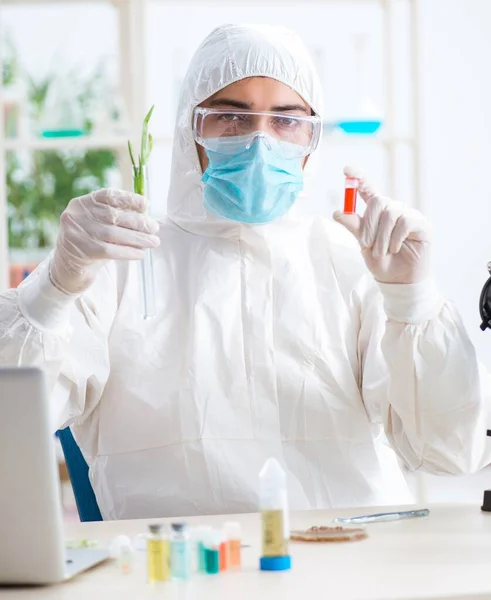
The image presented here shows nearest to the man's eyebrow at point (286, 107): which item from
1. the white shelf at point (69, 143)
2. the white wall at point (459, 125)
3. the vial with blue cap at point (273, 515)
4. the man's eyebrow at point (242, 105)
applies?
the man's eyebrow at point (242, 105)

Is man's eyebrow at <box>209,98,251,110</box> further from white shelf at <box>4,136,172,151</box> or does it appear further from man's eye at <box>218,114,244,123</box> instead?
white shelf at <box>4,136,172,151</box>

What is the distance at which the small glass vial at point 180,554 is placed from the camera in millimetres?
1103

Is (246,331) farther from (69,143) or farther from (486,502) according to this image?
(69,143)

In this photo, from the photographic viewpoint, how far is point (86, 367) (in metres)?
1.79

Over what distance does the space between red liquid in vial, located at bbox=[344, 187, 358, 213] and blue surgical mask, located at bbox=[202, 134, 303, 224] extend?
285 millimetres

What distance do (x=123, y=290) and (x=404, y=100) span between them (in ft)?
Result: 8.93

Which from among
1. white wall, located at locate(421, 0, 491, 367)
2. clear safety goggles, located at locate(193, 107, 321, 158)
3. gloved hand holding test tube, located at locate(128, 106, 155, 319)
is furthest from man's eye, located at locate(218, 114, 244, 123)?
white wall, located at locate(421, 0, 491, 367)

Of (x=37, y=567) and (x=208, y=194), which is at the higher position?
(x=208, y=194)

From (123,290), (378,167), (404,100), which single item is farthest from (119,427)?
(404,100)

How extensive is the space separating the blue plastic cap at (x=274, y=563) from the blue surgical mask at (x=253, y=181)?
2.80 feet

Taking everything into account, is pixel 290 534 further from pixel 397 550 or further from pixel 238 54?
pixel 238 54

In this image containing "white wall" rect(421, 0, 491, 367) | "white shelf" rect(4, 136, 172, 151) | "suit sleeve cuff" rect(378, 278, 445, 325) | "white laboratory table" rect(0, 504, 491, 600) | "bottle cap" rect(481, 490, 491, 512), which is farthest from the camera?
"white wall" rect(421, 0, 491, 367)

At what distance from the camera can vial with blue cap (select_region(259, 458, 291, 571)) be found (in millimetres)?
1093

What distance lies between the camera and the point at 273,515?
1.09 m
